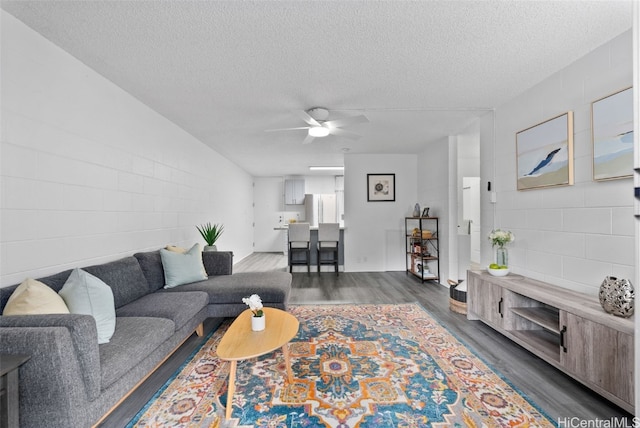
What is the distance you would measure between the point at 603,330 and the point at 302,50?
2710 mm

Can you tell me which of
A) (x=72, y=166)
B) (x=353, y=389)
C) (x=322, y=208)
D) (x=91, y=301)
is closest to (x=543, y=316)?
(x=353, y=389)

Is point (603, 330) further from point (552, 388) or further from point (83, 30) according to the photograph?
point (83, 30)

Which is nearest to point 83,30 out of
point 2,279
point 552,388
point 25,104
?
point 25,104

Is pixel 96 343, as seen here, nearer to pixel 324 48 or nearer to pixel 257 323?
pixel 257 323

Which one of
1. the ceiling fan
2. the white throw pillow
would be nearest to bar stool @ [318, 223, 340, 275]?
the ceiling fan

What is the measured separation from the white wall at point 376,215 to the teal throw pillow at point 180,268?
329cm

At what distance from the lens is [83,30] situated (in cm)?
183

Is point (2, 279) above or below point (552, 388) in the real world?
above

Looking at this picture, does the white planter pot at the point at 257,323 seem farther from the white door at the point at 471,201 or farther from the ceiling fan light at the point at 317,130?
the white door at the point at 471,201

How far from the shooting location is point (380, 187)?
570 cm

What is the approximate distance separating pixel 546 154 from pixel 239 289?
10.5 feet

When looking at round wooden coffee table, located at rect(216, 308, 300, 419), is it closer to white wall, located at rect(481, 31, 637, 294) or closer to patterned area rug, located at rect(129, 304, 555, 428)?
patterned area rug, located at rect(129, 304, 555, 428)

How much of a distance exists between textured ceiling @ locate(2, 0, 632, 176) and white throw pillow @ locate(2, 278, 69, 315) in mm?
1669

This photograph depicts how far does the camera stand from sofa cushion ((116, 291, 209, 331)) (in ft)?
7.00
